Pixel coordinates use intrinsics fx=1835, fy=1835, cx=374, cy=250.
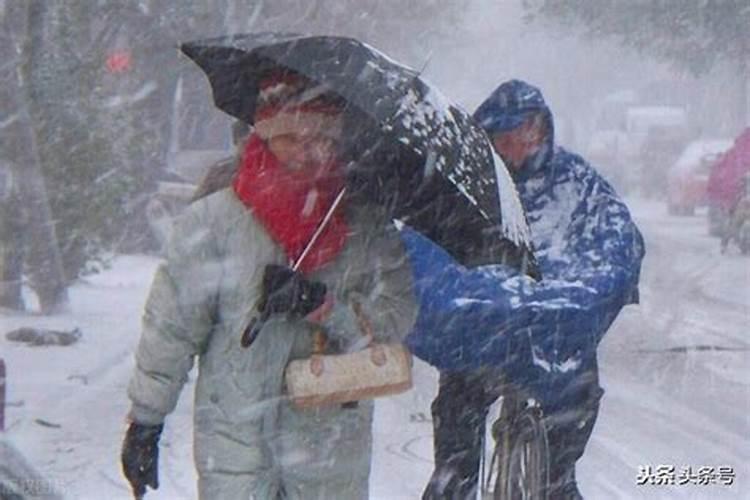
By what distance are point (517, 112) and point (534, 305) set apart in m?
0.63

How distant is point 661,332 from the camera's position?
50.2 ft

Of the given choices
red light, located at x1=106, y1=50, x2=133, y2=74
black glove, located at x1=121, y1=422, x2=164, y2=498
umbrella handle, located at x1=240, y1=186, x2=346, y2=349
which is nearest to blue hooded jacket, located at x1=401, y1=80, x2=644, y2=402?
umbrella handle, located at x1=240, y1=186, x2=346, y2=349

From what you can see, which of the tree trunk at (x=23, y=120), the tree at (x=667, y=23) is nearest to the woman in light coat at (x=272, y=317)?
the tree trunk at (x=23, y=120)

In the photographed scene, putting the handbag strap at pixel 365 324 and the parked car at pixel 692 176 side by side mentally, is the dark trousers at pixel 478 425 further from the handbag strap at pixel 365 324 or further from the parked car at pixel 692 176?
the parked car at pixel 692 176

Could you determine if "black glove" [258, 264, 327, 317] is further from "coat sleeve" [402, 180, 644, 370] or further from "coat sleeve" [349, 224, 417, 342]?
"coat sleeve" [402, 180, 644, 370]

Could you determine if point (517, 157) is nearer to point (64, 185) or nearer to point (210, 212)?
point (210, 212)

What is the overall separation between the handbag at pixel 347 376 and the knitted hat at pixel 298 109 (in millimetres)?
545

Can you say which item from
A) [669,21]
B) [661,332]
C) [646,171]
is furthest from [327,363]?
[646,171]

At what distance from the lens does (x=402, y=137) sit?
4.46 m

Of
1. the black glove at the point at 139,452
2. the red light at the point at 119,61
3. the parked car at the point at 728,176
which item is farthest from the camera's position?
the parked car at the point at 728,176

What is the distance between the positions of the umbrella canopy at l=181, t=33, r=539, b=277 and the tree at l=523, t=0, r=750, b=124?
19.4m

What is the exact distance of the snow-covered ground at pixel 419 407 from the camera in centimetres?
866

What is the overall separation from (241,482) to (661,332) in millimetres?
11171

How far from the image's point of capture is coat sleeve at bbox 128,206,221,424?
436 centimetres
